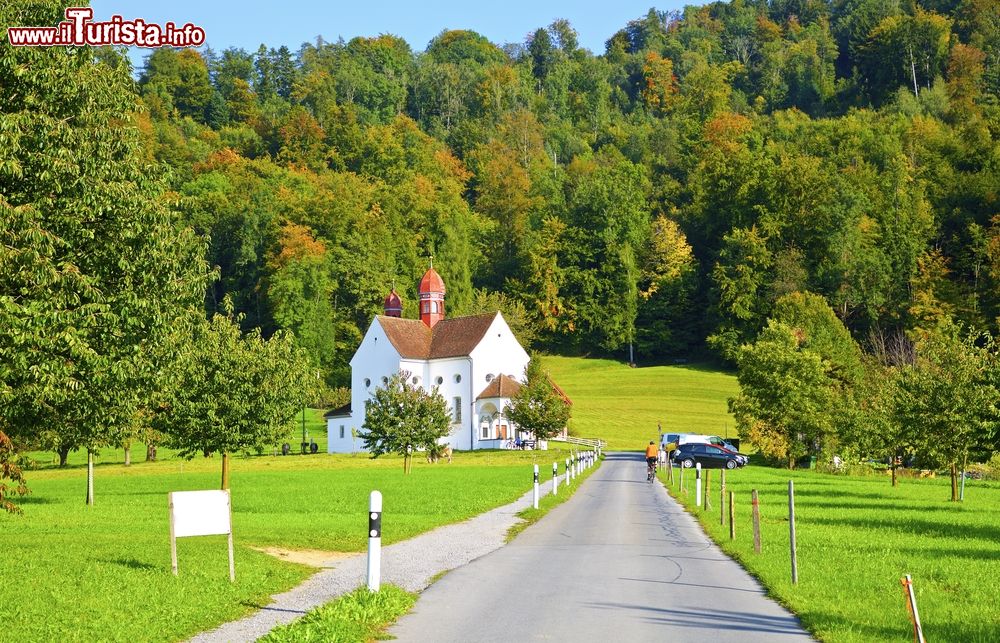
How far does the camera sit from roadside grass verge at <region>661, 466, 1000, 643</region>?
37.4 ft

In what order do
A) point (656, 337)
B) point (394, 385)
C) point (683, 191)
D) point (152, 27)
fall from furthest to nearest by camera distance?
1. point (683, 191)
2. point (656, 337)
3. point (394, 385)
4. point (152, 27)

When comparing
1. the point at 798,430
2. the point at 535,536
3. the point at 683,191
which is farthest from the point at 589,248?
the point at 535,536

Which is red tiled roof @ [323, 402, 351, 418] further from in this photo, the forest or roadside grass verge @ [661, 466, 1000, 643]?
roadside grass verge @ [661, 466, 1000, 643]

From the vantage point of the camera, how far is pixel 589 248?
12912 cm

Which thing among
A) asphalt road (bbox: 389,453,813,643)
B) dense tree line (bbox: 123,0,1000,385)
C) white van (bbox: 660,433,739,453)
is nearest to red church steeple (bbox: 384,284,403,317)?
dense tree line (bbox: 123,0,1000,385)

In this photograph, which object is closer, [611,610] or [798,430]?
[611,610]

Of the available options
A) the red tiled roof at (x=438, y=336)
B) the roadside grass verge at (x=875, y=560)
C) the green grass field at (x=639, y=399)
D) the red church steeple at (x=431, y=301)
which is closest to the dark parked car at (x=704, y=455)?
the roadside grass verge at (x=875, y=560)

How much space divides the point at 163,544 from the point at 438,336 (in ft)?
264

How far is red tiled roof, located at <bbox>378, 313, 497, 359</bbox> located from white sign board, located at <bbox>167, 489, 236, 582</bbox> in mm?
78653

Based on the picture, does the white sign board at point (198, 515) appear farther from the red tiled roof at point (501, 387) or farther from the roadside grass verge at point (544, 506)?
the red tiled roof at point (501, 387)

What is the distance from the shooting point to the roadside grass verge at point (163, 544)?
36.1 feet

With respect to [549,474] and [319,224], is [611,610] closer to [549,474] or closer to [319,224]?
[549,474]

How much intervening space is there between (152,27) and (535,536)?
1144 centimetres

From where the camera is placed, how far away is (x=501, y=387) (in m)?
89.4
